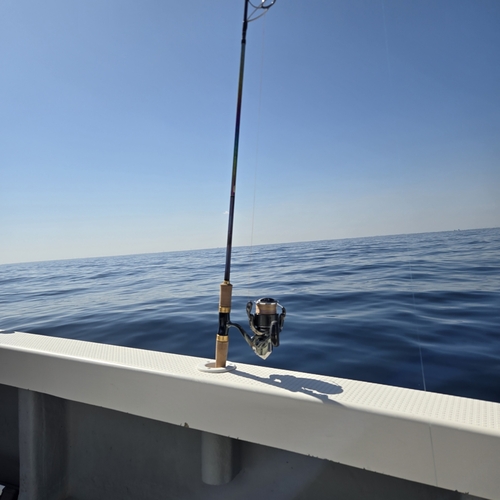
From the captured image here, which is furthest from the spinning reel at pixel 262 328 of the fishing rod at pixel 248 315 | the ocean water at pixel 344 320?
the ocean water at pixel 344 320

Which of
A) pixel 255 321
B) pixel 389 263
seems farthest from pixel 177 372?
pixel 389 263

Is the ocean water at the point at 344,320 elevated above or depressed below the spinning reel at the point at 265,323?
below

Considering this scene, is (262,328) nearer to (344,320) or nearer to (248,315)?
(248,315)

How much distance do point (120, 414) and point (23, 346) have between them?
20.5 inches

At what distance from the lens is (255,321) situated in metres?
1.53

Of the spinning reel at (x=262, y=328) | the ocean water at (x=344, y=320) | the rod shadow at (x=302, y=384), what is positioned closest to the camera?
the rod shadow at (x=302, y=384)

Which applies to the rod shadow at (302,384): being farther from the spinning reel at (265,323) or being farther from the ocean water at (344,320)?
the ocean water at (344,320)

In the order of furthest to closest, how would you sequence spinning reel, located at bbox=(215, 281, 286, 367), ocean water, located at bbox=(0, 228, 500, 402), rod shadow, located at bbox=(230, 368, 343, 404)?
ocean water, located at bbox=(0, 228, 500, 402) → spinning reel, located at bbox=(215, 281, 286, 367) → rod shadow, located at bbox=(230, 368, 343, 404)

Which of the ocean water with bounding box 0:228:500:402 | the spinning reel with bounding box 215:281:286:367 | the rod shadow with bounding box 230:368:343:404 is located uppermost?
the spinning reel with bounding box 215:281:286:367

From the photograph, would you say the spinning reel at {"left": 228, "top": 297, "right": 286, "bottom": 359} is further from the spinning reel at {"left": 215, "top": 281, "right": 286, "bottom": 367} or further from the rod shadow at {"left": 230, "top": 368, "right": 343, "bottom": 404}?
the rod shadow at {"left": 230, "top": 368, "right": 343, "bottom": 404}

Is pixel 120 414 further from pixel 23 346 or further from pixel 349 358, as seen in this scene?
pixel 349 358

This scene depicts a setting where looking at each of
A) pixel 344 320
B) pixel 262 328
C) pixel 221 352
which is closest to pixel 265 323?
pixel 262 328

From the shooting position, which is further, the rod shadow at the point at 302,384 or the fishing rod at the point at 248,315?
the fishing rod at the point at 248,315

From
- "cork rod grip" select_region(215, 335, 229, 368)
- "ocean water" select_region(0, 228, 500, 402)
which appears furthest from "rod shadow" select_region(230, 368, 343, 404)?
"ocean water" select_region(0, 228, 500, 402)
